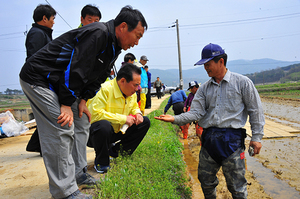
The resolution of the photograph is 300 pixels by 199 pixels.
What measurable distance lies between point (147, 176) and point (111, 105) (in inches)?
45.2

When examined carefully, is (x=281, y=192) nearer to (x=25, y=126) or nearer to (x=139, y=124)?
(x=139, y=124)

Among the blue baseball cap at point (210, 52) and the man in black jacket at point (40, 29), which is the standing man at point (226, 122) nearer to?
the blue baseball cap at point (210, 52)

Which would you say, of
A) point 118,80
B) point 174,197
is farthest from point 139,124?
point 174,197

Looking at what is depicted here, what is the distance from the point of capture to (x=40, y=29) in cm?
344

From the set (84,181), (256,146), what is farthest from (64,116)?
(256,146)

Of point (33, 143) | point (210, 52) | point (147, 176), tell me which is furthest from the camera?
point (33, 143)

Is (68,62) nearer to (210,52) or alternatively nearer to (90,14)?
(210,52)

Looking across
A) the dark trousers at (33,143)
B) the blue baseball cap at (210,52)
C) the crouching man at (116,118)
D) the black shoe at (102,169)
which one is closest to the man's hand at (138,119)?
the crouching man at (116,118)

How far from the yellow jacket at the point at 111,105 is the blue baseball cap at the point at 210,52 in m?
1.33

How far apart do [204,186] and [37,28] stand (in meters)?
3.23

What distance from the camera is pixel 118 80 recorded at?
3467 mm

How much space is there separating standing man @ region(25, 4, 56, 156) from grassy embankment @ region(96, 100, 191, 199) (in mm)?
2026

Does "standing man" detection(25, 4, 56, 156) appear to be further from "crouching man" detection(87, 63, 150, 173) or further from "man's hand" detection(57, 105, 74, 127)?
"man's hand" detection(57, 105, 74, 127)

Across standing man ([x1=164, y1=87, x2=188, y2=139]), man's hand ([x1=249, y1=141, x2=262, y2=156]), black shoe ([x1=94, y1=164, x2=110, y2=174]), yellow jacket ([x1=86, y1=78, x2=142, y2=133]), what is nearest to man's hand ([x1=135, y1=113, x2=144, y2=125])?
yellow jacket ([x1=86, y1=78, x2=142, y2=133])
